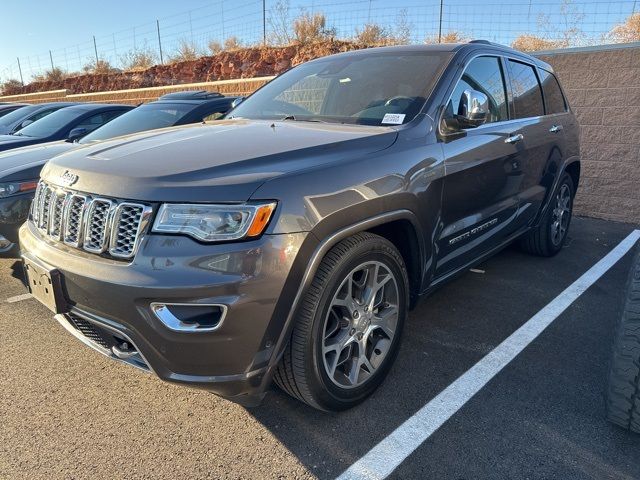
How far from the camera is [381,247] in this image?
2.38 metres

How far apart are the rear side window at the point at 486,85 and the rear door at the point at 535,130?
0.68ft

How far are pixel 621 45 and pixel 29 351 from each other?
727 cm

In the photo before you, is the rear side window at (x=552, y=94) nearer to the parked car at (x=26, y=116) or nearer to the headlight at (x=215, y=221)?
the headlight at (x=215, y=221)

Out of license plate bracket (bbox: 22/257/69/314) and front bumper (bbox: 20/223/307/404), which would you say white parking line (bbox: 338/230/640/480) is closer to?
front bumper (bbox: 20/223/307/404)

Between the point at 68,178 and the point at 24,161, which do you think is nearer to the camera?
the point at 68,178

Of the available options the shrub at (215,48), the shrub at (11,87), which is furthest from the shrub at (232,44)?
the shrub at (11,87)

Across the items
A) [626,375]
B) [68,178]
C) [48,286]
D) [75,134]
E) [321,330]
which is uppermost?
[68,178]

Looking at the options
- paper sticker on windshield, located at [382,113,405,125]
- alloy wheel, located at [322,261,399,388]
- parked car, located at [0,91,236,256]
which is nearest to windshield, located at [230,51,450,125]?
paper sticker on windshield, located at [382,113,405,125]

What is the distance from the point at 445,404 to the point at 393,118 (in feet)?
5.16

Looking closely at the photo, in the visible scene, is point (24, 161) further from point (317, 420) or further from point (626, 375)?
point (626, 375)

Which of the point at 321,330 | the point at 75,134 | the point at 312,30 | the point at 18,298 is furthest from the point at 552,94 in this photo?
the point at 312,30

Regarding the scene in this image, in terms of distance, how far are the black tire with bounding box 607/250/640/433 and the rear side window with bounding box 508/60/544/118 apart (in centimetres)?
202

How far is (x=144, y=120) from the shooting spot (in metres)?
5.81

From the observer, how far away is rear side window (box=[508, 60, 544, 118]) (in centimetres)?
385
